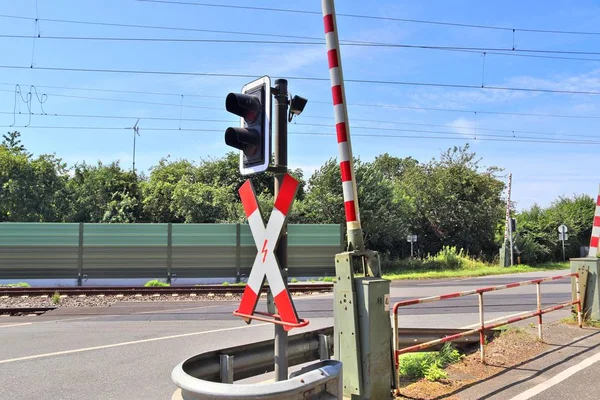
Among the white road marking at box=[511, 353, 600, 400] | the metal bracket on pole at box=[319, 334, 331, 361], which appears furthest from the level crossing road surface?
the white road marking at box=[511, 353, 600, 400]

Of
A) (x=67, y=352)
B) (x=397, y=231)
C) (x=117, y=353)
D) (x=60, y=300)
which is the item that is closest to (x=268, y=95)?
(x=117, y=353)

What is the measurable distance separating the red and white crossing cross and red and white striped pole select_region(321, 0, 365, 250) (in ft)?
4.51

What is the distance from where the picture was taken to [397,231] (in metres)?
29.0

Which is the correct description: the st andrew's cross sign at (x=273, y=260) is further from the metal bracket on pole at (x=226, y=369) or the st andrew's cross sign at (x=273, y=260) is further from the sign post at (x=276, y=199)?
the metal bracket on pole at (x=226, y=369)

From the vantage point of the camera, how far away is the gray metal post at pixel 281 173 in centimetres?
332

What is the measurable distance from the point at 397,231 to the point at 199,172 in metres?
17.6

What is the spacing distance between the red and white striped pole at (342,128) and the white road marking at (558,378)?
93.9 inches

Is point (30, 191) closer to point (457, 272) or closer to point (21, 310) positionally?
point (21, 310)

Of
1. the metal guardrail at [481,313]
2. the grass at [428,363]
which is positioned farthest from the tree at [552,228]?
the grass at [428,363]

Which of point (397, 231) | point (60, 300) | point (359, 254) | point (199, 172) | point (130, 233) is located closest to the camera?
point (359, 254)

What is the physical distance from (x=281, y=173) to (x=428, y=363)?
3779 mm

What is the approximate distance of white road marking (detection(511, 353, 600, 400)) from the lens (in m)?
4.82

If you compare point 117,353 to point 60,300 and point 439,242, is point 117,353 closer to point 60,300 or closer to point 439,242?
point 60,300

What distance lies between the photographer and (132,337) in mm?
8953
